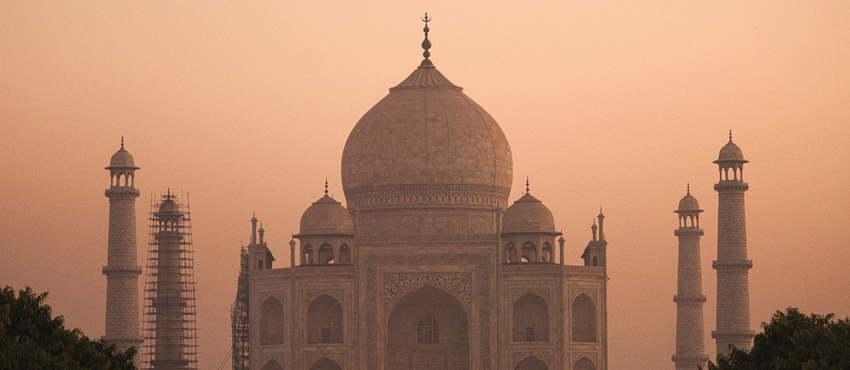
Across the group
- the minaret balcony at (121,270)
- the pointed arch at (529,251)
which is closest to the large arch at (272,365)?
the minaret balcony at (121,270)

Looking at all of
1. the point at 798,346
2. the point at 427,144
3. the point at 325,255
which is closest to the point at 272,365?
the point at 325,255

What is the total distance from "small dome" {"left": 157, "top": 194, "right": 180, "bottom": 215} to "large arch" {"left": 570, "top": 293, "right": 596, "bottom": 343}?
12.1 meters

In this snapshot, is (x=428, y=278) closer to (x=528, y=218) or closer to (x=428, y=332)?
(x=428, y=332)

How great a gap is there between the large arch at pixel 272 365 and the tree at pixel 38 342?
18.2 m

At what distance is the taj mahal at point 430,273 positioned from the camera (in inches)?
1817

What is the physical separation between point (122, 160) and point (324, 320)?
7.25 m

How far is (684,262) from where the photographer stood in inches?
2039

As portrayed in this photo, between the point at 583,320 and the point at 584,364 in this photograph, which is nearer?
the point at 584,364

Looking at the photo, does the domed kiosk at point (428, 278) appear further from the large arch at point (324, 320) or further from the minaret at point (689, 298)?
the minaret at point (689, 298)

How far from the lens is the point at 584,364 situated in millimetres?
46625

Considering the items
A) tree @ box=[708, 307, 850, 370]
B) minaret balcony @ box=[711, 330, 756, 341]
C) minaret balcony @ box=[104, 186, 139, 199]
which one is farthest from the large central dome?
tree @ box=[708, 307, 850, 370]

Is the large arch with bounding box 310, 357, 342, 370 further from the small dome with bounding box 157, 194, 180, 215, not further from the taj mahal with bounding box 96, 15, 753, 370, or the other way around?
the small dome with bounding box 157, 194, 180, 215

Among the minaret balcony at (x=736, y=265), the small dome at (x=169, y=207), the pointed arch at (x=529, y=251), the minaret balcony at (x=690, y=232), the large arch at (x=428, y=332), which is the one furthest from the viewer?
the minaret balcony at (x=690, y=232)

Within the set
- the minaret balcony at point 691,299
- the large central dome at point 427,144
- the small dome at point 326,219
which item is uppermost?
the large central dome at point 427,144
